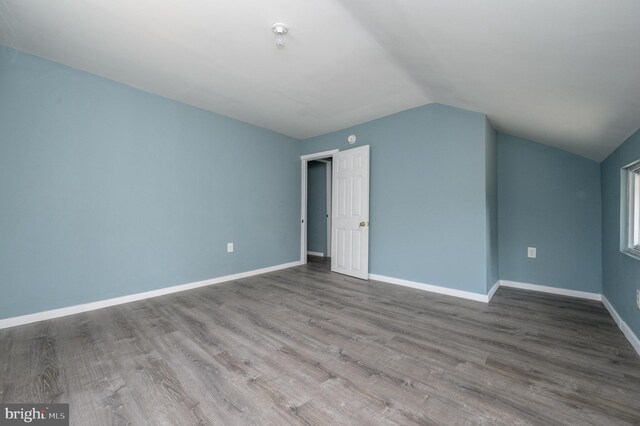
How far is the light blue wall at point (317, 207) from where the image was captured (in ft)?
20.7

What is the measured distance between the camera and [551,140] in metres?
3.29

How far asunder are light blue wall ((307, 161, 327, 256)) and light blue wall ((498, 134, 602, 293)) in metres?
3.51

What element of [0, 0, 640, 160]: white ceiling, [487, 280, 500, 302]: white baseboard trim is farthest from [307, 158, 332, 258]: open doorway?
[487, 280, 500, 302]: white baseboard trim

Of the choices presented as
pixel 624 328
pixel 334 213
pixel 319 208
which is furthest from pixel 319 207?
pixel 624 328

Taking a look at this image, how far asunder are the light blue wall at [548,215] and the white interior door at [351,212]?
199cm

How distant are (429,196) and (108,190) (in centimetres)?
395

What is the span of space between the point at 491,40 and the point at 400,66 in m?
0.97

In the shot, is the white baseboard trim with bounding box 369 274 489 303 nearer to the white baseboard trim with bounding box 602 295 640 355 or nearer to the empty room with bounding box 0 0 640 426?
the empty room with bounding box 0 0 640 426

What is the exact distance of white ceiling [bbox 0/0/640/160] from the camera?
148 cm

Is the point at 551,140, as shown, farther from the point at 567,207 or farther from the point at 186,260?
the point at 186,260

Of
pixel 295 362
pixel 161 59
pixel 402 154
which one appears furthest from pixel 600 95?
pixel 161 59

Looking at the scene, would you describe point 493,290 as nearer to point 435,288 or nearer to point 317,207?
point 435,288

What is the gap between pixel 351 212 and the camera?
4430mm

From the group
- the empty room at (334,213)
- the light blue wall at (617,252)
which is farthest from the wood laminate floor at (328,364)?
the light blue wall at (617,252)
